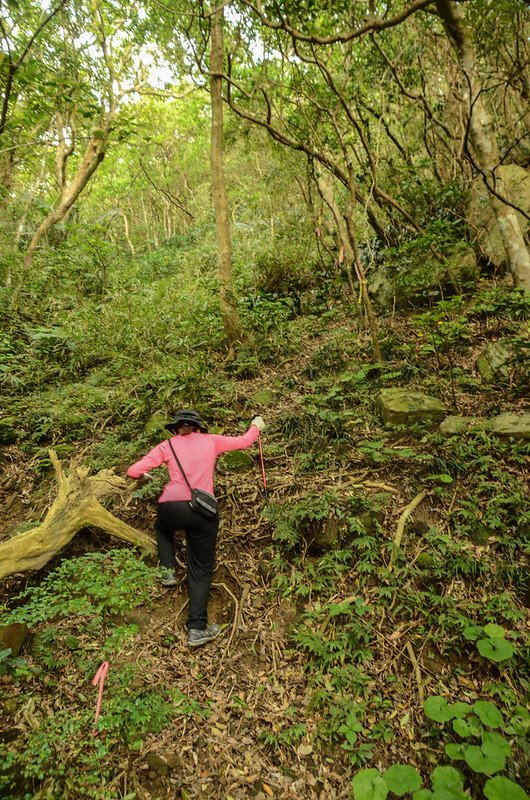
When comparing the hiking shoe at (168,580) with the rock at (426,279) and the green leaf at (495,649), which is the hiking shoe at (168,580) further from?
the rock at (426,279)

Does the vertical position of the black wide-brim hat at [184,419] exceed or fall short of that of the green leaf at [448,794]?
it exceeds it

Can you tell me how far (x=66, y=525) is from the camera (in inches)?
168

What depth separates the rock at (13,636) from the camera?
11.1ft

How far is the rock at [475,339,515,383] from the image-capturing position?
619 cm

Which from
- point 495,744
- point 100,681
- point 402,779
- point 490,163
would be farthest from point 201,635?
point 490,163

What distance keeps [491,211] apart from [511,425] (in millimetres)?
6028

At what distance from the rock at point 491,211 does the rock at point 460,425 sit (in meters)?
4.91

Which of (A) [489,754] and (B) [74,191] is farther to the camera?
(B) [74,191]

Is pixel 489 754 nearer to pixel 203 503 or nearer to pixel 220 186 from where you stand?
pixel 203 503

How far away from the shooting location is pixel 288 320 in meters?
10.1

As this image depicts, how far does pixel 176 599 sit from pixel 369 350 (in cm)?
518

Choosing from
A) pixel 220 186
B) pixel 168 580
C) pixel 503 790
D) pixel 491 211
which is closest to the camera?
pixel 503 790

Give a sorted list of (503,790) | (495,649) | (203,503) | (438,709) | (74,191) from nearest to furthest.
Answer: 1. (503,790)
2. (438,709)
3. (495,649)
4. (203,503)
5. (74,191)

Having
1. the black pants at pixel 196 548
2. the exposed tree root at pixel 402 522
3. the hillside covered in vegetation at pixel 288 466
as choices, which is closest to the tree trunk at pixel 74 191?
the hillside covered in vegetation at pixel 288 466
